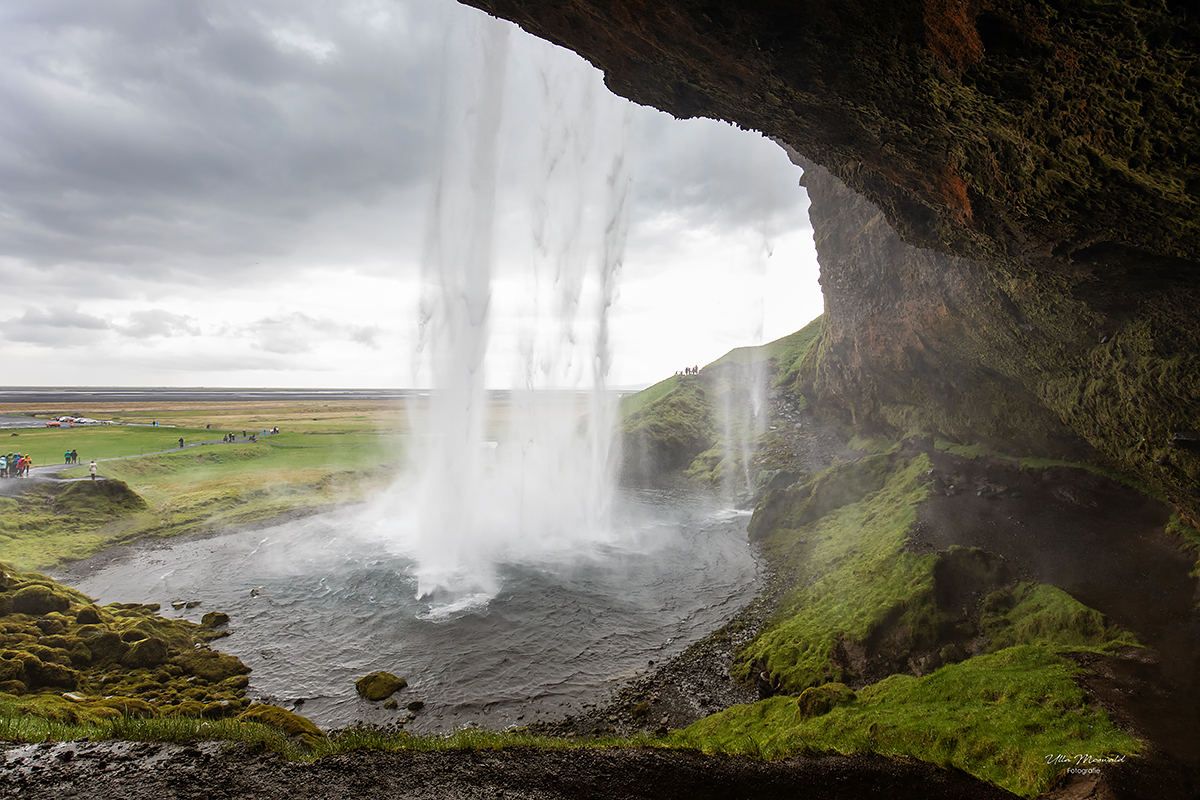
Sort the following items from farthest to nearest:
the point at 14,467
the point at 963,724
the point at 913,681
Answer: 1. the point at 14,467
2. the point at 913,681
3. the point at 963,724

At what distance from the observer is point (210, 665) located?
1706cm

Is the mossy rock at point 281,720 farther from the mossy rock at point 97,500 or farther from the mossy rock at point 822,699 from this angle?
the mossy rock at point 97,500

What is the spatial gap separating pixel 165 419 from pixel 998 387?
139276mm

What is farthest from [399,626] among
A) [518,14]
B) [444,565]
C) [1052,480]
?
[1052,480]

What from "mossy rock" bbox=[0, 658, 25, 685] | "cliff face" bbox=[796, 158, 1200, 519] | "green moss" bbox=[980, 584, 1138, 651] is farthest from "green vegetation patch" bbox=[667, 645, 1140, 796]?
"mossy rock" bbox=[0, 658, 25, 685]

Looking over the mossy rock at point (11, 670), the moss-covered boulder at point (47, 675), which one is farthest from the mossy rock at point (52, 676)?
the mossy rock at point (11, 670)

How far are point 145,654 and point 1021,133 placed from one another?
28.0 meters

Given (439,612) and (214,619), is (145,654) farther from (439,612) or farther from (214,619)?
(439,612)

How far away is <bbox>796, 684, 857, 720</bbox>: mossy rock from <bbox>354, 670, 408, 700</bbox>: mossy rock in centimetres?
1246

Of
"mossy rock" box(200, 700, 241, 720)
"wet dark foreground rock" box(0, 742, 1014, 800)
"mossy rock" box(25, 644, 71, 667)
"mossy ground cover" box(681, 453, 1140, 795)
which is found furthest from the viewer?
"mossy rock" box(25, 644, 71, 667)

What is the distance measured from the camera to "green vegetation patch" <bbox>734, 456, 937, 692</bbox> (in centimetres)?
1723

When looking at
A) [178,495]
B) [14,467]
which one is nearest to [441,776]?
[178,495]

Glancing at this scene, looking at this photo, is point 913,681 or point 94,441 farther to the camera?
point 94,441

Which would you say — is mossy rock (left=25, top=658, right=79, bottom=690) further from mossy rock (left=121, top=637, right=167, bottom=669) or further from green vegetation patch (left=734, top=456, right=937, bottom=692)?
green vegetation patch (left=734, top=456, right=937, bottom=692)
